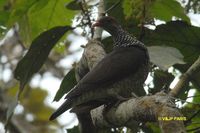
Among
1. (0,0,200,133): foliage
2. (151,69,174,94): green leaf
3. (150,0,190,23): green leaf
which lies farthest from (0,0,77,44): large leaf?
(151,69,174,94): green leaf

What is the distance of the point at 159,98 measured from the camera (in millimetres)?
2088

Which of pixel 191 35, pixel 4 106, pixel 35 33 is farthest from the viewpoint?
pixel 4 106

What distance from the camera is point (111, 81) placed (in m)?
3.01

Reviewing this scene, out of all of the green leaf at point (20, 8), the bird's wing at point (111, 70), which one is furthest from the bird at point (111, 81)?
the green leaf at point (20, 8)

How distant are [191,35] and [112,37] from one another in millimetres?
596

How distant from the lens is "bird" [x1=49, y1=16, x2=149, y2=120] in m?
2.90

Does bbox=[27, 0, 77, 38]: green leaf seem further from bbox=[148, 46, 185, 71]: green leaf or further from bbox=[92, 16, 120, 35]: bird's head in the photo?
bbox=[148, 46, 185, 71]: green leaf

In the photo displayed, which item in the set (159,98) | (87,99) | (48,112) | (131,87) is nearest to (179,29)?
(131,87)

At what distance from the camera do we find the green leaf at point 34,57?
11.0 ft

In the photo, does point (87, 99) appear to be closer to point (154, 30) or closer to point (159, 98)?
point (154, 30)

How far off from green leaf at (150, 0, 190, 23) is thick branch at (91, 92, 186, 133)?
94 cm

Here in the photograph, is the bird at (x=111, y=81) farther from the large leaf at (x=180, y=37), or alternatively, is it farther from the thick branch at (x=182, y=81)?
the thick branch at (x=182, y=81)

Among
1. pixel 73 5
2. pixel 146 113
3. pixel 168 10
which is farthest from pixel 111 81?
pixel 146 113

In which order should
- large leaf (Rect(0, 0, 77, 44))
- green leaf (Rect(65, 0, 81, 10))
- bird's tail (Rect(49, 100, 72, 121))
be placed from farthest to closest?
large leaf (Rect(0, 0, 77, 44)) < green leaf (Rect(65, 0, 81, 10)) < bird's tail (Rect(49, 100, 72, 121))
